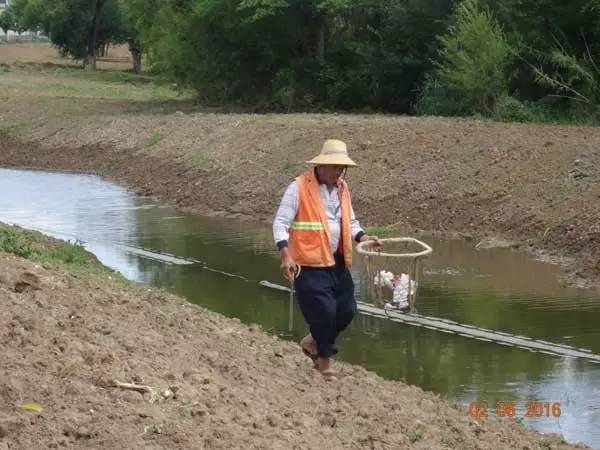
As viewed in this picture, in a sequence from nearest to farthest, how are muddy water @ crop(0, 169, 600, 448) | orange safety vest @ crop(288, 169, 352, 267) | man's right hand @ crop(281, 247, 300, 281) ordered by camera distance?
man's right hand @ crop(281, 247, 300, 281)
orange safety vest @ crop(288, 169, 352, 267)
muddy water @ crop(0, 169, 600, 448)

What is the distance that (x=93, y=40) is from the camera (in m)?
82.9

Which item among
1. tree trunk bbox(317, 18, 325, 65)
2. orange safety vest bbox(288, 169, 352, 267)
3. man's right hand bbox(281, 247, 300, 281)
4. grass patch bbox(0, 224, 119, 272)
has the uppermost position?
tree trunk bbox(317, 18, 325, 65)

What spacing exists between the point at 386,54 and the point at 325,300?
1176 inches

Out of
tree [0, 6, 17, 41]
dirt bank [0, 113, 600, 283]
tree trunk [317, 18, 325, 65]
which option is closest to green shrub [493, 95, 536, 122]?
dirt bank [0, 113, 600, 283]

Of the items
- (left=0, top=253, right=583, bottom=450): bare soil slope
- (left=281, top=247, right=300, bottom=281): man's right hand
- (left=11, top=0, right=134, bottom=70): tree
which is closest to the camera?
(left=0, top=253, right=583, bottom=450): bare soil slope

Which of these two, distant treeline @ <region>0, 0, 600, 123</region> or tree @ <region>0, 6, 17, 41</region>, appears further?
tree @ <region>0, 6, 17, 41</region>

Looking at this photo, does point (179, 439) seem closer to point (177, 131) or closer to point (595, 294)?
point (595, 294)

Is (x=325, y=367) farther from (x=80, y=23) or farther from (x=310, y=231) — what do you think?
(x=80, y=23)

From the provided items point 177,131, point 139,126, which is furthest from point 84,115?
point 177,131

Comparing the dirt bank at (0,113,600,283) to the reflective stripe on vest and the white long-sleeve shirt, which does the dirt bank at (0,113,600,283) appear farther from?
the reflective stripe on vest

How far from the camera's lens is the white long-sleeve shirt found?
363 inches

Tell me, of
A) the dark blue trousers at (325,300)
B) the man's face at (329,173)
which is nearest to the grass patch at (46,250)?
the dark blue trousers at (325,300)

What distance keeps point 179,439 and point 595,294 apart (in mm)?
9252

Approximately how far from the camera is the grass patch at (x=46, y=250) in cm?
1341
